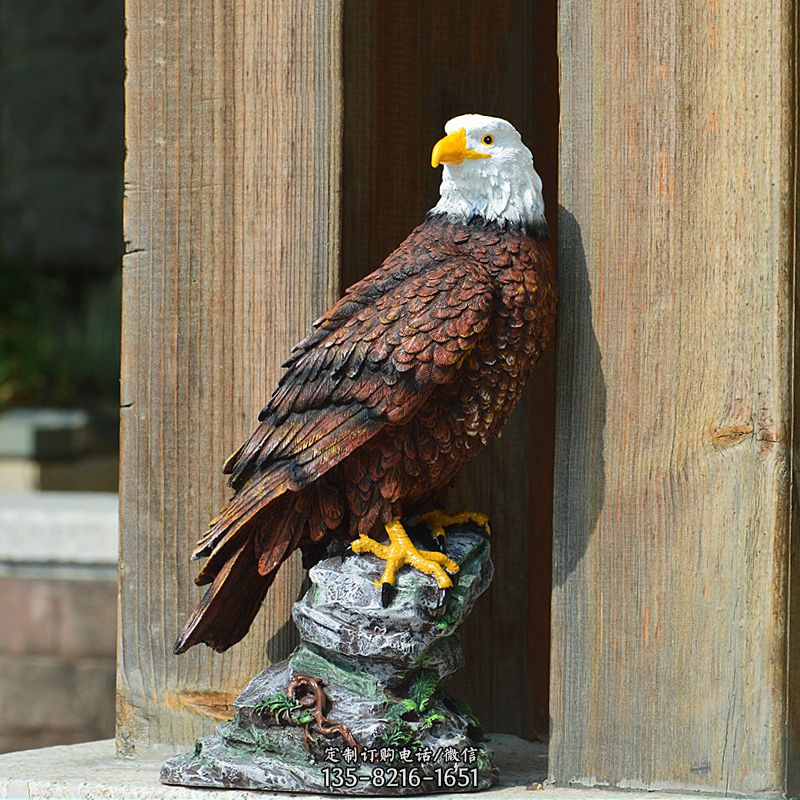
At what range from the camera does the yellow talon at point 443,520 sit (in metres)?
1.97

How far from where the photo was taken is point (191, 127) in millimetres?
2084

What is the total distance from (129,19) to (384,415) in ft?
2.49

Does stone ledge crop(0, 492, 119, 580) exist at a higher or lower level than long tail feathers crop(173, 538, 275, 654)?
lower

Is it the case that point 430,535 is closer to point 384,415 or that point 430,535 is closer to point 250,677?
point 384,415

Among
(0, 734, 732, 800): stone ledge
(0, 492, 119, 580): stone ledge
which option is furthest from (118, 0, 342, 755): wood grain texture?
(0, 492, 119, 580): stone ledge

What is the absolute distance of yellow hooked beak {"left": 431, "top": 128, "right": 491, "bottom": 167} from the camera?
1861mm

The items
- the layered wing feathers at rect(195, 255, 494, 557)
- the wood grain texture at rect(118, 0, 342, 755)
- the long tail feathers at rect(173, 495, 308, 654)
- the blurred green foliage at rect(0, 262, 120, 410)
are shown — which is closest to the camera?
the layered wing feathers at rect(195, 255, 494, 557)

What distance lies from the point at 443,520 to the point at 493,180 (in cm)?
47

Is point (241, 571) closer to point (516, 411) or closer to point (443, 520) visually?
point (443, 520)

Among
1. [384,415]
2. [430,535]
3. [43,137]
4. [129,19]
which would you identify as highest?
[43,137]

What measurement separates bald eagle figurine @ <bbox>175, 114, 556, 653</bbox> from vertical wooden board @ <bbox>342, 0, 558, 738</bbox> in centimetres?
36

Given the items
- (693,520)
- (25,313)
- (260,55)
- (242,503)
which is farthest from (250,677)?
(25,313)

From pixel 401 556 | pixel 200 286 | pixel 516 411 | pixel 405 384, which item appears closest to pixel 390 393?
pixel 405 384

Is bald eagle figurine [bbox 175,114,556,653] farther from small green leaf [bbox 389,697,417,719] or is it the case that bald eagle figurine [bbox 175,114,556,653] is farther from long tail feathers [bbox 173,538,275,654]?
small green leaf [bbox 389,697,417,719]
